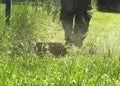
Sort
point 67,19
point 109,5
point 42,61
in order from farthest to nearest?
point 109,5 < point 67,19 < point 42,61

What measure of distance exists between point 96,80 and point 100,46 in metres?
2.22

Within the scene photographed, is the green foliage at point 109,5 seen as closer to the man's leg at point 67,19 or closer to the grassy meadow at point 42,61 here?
the grassy meadow at point 42,61

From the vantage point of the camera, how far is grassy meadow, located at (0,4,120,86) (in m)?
4.94

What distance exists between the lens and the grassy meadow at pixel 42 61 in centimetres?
494

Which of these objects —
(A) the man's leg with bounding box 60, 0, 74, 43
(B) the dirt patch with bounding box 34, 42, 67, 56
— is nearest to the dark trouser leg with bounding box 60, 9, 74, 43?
(A) the man's leg with bounding box 60, 0, 74, 43

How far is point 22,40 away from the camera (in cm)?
745

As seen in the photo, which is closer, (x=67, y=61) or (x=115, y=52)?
(x=67, y=61)

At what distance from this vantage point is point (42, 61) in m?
6.05

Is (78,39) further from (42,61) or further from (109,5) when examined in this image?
(109,5)

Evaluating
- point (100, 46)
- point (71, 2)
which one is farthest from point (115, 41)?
point (71, 2)

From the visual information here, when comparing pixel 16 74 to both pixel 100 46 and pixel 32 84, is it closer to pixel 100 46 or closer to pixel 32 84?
pixel 32 84

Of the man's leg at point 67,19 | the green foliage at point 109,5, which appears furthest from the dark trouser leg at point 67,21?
the green foliage at point 109,5

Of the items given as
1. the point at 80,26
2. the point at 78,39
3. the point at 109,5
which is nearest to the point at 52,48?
the point at 78,39

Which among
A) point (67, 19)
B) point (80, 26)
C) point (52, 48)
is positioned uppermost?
point (67, 19)
